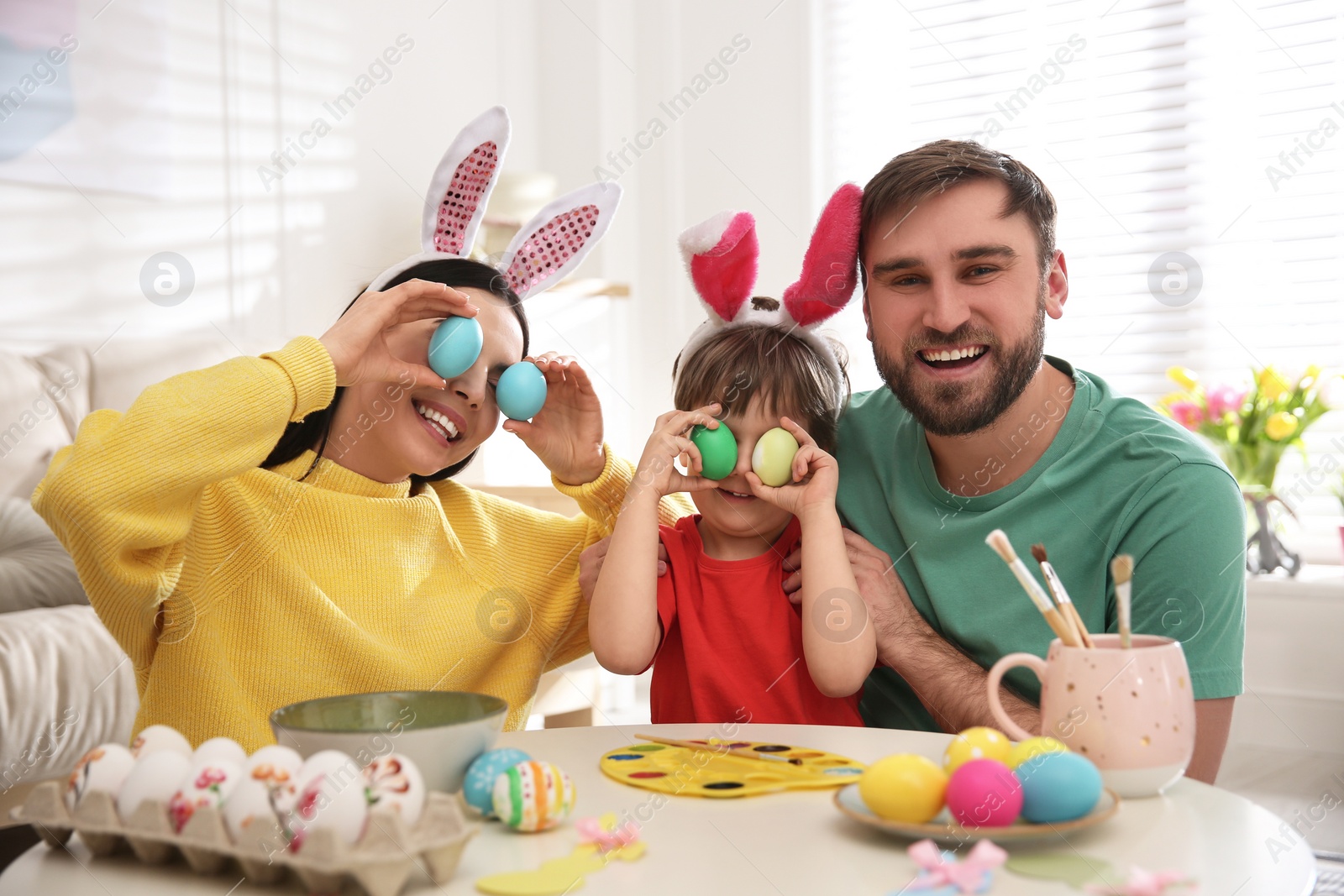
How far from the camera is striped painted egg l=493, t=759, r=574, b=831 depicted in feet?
2.15

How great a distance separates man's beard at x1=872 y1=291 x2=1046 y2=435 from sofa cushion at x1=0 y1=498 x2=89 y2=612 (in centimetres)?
145

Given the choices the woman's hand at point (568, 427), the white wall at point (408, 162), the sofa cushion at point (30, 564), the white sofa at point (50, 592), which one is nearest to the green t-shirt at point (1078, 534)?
the woman's hand at point (568, 427)

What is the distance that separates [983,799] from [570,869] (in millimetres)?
244

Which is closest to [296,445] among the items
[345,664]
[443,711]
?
[345,664]

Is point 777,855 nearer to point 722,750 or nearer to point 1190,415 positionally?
point 722,750

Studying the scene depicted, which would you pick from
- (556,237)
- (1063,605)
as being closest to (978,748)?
(1063,605)

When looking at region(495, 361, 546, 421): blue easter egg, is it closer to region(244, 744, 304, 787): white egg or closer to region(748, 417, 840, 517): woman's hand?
region(748, 417, 840, 517): woman's hand

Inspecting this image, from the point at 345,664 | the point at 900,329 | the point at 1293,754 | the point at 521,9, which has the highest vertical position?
the point at 521,9

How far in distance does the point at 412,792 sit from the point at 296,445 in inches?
29.4

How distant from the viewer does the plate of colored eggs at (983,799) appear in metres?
0.62

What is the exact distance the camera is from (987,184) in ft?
4.14

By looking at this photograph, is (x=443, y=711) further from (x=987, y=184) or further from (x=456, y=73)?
(x=456, y=73)

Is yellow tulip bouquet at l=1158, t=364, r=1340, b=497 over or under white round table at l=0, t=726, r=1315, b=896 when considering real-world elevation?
over

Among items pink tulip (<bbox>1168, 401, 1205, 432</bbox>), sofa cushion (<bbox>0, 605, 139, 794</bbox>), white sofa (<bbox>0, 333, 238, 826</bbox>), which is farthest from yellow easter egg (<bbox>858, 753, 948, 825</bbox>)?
pink tulip (<bbox>1168, 401, 1205, 432</bbox>)
